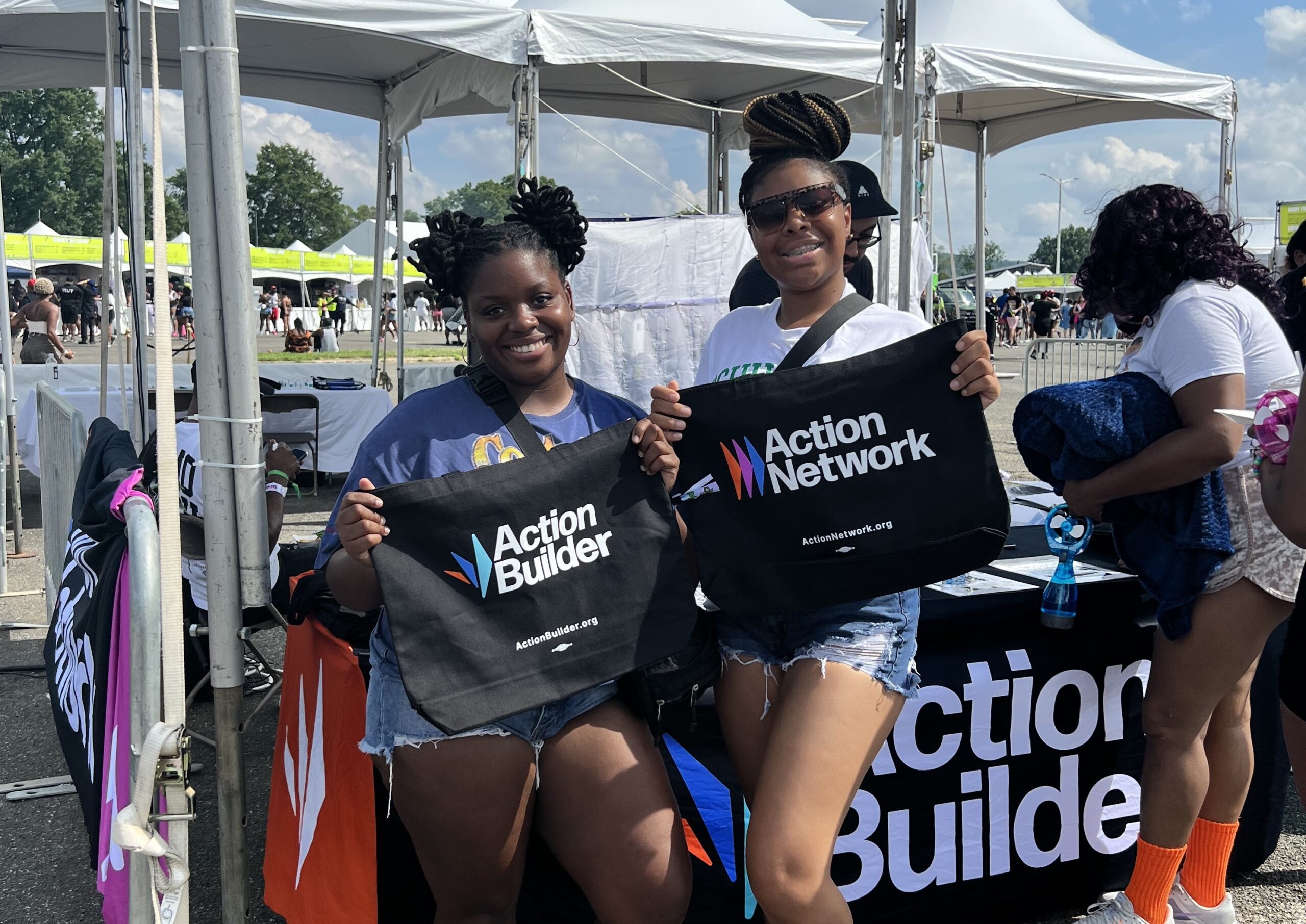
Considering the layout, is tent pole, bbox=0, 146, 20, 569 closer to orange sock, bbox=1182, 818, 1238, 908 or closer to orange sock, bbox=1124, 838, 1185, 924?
orange sock, bbox=1124, 838, 1185, 924

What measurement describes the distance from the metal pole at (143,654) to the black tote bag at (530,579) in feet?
1.68

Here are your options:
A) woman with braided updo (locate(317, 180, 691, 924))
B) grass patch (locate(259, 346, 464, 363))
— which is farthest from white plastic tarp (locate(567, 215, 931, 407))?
grass patch (locate(259, 346, 464, 363))

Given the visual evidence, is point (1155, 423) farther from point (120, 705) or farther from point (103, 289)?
point (103, 289)

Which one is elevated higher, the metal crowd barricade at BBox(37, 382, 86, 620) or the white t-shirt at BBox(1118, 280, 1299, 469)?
the white t-shirt at BBox(1118, 280, 1299, 469)

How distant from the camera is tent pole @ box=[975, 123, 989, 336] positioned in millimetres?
12383

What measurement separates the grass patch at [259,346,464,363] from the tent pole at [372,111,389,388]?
7518mm

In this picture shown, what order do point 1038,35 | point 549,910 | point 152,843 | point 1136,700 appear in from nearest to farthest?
point 152,843 → point 549,910 → point 1136,700 → point 1038,35

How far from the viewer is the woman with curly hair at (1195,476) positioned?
7.49ft

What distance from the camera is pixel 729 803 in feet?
8.52

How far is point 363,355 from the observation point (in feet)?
84.1

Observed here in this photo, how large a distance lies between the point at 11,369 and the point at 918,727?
6.34 m

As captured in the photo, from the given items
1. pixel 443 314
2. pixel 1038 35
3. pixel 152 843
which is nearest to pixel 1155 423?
pixel 152 843

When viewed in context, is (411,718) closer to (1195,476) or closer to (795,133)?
(795,133)

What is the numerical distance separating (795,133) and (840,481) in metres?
0.80
